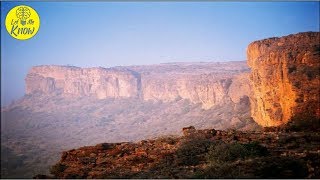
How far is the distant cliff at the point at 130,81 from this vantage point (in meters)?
129

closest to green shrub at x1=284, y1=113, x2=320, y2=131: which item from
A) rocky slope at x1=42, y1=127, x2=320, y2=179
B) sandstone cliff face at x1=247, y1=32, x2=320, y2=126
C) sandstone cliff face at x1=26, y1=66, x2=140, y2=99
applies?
sandstone cliff face at x1=247, y1=32, x2=320, y2=126

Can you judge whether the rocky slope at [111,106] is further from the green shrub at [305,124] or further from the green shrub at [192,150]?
the green shrub at [192,150]

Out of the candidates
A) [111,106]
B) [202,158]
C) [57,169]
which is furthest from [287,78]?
[111,106]

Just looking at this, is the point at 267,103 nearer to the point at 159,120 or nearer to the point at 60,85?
the point at 159,120

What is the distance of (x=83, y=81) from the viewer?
517ft

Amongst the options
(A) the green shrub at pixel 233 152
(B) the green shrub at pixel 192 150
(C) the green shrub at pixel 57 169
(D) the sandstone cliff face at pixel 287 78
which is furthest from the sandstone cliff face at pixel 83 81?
(A) the green shrub at pixel 233 152

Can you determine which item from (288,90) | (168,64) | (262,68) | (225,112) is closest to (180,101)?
(225,112)

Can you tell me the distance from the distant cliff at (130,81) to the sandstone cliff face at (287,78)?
64.1 meters

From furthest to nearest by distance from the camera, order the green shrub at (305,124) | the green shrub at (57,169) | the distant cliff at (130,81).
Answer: the distant cliff at (130,81)
the green shrub at (305,124)
the green shrub at (57,169)

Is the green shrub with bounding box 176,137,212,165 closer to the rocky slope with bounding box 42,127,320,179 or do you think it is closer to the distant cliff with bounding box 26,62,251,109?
the rocky slope with bounding box 42,127,320,179

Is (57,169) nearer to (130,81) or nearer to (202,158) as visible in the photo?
(202,158)

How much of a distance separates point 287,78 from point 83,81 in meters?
129

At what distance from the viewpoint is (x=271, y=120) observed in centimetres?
4334

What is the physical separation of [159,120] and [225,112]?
3612 centimetres
